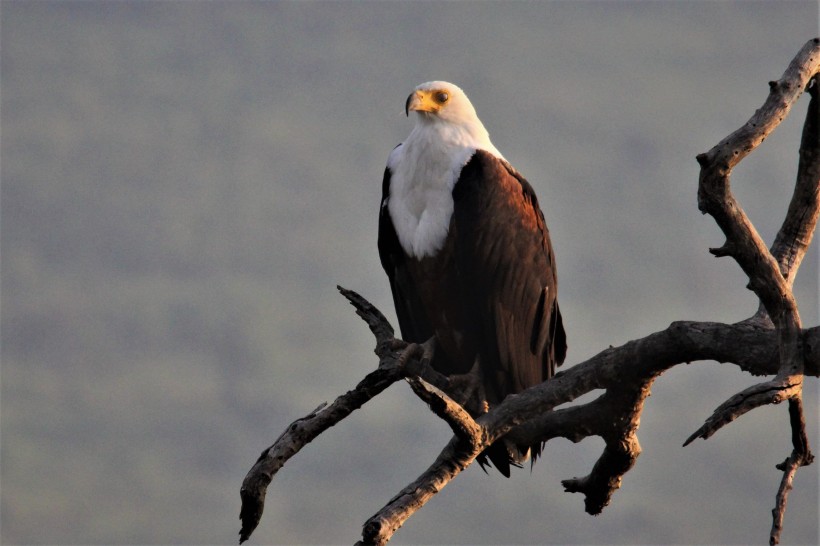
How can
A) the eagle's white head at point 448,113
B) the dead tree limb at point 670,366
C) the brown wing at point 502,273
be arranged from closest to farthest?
the dead tree limb at point 670,366 → the brown wing at point 502,273 → the eagle's white head at point 448,113

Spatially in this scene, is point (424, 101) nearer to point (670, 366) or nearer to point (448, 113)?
point (448, 113)

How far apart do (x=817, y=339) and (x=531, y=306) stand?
2477 millimetres

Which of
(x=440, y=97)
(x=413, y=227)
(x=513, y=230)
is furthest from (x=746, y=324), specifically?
(x=440, y=97)

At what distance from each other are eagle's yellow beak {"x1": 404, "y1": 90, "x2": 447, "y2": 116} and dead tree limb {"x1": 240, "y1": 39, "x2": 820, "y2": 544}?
1933 millimetres

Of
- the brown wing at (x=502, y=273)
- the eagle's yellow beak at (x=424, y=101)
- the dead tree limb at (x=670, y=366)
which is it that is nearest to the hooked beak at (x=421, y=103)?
the eagle's yellow beak at (x=424, y=101)

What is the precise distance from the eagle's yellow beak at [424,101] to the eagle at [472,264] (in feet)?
0.03

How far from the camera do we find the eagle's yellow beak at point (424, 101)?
7.60m

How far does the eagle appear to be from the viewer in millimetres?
7156

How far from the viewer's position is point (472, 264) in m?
7.17

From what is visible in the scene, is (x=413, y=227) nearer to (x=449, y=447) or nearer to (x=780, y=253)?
(x=449, y=447)

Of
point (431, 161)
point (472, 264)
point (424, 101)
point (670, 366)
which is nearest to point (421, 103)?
point (424, 101)

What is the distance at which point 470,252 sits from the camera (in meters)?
7.15

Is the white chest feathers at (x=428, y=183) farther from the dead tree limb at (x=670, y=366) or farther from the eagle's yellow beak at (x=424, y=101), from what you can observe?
the dead tree limb at (x=670, y=366)

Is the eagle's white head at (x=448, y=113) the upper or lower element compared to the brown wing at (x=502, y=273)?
upper
